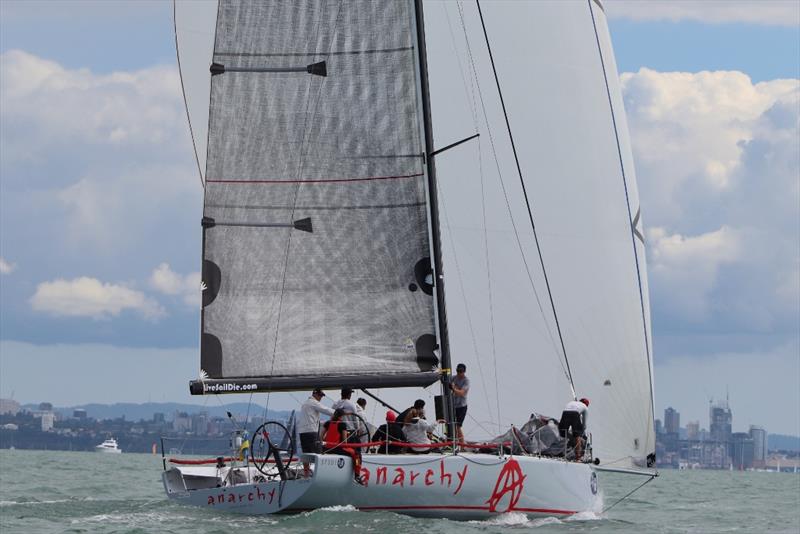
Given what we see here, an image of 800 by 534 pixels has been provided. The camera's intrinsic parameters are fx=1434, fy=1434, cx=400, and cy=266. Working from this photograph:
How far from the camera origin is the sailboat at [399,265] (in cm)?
1673

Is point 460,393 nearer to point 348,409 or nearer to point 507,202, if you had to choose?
point 348,409

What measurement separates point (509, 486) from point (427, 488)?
3.27 feet

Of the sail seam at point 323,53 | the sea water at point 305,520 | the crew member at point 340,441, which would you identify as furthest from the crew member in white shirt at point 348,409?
the sail seam at point 323,53

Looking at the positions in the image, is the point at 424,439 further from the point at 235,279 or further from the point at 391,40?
the point at 391,40

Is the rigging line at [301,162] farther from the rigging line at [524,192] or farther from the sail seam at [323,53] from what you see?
the rigging line at [524,192]

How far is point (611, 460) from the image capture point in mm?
18609

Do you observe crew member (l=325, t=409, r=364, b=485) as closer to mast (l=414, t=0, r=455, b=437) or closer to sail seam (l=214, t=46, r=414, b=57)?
mast (l=414, t=0, r=455, b=437)

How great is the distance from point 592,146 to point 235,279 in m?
5.26

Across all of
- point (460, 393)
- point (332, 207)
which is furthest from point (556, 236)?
point (332, 207)

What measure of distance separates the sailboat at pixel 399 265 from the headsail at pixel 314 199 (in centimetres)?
2

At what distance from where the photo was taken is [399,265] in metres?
17.9

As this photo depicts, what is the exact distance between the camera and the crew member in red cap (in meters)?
17.6

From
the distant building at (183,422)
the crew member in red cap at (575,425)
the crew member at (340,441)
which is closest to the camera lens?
the crew member at (340,441)

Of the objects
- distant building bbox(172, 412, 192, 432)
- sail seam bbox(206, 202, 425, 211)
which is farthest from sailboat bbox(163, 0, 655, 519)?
distant building bbox(172, 412, 192, 432)
